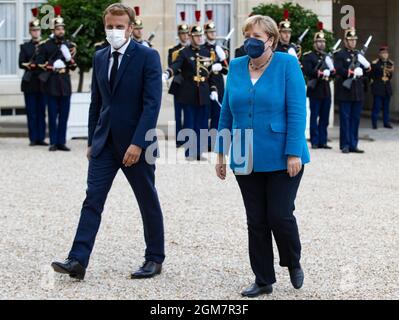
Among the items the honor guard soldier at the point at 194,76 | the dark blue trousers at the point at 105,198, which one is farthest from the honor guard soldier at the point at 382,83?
the dark blue trousers at the point at 105,198

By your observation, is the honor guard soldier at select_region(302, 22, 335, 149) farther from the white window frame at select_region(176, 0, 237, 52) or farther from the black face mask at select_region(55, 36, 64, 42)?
the black face mask at select_region(55, 36, 64, 42)

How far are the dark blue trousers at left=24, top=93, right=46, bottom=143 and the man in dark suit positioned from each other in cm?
910

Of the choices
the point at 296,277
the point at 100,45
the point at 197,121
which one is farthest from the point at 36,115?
the point at 296,277

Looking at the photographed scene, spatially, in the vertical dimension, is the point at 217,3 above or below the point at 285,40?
above

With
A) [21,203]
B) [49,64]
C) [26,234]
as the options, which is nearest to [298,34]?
[49,64]

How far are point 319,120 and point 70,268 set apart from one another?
400 inches

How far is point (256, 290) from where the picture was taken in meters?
6.81

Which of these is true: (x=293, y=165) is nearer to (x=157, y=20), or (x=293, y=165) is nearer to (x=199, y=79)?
(x=199, y=79)

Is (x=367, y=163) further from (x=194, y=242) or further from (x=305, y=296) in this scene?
(x=305, y=296)

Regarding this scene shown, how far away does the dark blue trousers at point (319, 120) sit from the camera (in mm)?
16688

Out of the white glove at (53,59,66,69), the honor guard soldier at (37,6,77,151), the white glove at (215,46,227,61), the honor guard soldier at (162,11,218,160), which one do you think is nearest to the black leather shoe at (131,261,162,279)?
the honor guard soldier at (162,11,218,160)

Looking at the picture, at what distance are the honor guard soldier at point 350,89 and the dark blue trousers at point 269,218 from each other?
918 centimetres

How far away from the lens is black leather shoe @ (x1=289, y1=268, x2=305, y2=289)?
6.89 metres

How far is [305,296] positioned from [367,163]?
7.96 meters
